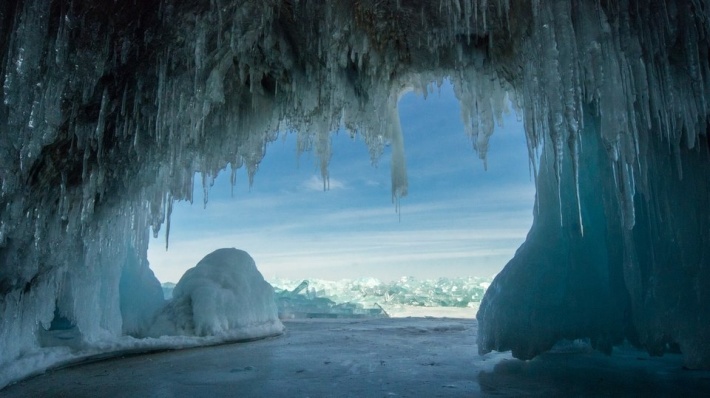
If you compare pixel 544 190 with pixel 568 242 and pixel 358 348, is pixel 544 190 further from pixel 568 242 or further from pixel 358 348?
pixel 358 348

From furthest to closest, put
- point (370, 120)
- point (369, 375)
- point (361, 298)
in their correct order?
point (361, 298)
point (370, 120)
point (369, 375)

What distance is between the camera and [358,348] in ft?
23.4

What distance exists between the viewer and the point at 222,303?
30.4 ft

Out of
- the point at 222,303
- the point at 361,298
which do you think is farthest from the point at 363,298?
the point at 222,303

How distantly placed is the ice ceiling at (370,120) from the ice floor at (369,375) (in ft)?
1.95

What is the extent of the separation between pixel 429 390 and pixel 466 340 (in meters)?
4.46

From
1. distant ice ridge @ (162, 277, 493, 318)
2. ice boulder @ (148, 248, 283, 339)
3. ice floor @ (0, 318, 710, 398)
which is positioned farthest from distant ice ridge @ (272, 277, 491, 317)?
ice floor @ (0, 318, 710, 398)

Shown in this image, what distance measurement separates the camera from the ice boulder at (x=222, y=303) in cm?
891

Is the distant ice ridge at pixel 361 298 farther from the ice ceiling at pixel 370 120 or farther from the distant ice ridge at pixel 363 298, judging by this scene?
the ice ceiling at pixel 370 120

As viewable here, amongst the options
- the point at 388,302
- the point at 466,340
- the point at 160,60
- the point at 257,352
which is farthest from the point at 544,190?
the point at 388,302

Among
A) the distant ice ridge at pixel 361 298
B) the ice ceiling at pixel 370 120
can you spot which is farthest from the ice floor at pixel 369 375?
the distant ice ridge at pixel 361 298

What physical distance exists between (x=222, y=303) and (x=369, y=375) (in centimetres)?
535

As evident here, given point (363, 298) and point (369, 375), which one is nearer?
point (369, 375)

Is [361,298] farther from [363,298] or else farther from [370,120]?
[370,120]
